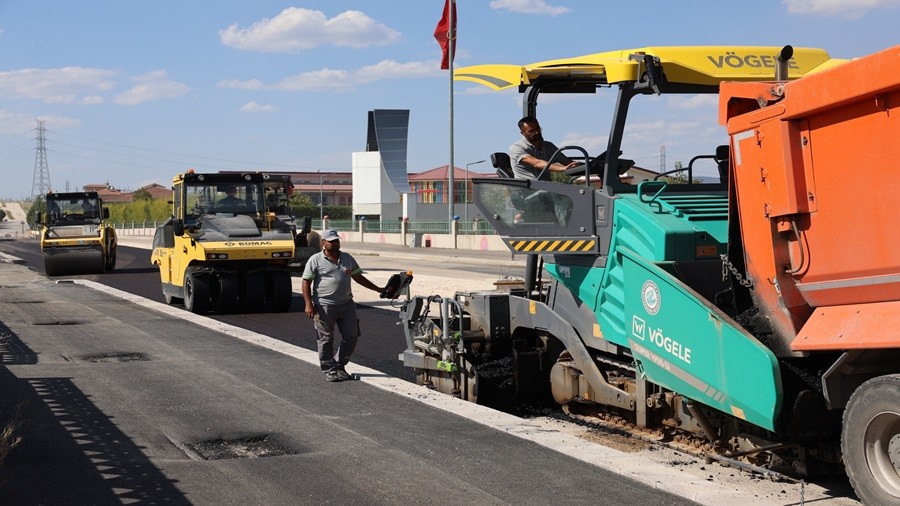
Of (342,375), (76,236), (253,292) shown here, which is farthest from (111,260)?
(342,375)

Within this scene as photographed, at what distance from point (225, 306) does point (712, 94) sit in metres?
12.3

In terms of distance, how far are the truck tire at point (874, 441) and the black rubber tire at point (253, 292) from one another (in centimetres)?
1419

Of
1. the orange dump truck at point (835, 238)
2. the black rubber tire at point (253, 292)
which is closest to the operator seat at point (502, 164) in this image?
the orange dump truck at point (835, 238)

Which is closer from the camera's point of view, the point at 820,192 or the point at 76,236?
the point at 820,192

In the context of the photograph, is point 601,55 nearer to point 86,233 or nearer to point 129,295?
point 129,295

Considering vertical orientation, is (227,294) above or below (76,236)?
below

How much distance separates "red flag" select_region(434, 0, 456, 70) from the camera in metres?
37.2

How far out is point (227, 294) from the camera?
1842 cm

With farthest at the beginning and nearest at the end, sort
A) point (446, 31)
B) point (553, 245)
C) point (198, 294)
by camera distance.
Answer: point (446, 31) → point (198, 294) → point (553, 245)

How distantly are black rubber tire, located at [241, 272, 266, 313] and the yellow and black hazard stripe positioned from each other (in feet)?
34.7

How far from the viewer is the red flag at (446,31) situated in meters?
37.2

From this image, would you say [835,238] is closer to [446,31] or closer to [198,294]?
[198,294]

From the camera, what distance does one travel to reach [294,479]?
261 inches

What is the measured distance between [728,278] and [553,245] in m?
1.93
